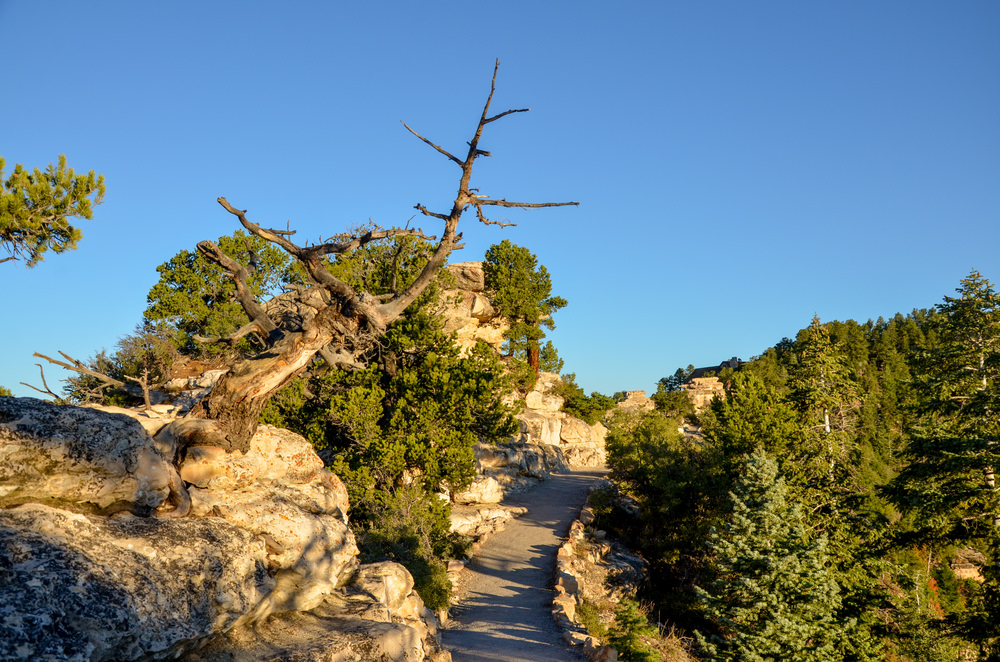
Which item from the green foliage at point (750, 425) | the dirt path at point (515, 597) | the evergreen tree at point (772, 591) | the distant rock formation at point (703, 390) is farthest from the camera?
the distant rock formation at point (703, 390)

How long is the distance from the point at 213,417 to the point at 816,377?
25.8m

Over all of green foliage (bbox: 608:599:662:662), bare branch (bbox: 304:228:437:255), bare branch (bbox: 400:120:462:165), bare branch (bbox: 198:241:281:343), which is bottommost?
green foliage (bbox: 608:599:662:662)

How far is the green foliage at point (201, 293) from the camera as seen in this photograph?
28.3 meters

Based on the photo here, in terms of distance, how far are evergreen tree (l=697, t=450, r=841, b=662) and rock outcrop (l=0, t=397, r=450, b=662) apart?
348 inches

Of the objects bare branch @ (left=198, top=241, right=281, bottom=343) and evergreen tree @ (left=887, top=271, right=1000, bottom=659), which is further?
evergreen tree @ (left=887, top=271, right=1000, bottom=659)

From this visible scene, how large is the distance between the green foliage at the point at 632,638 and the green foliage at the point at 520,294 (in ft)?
113

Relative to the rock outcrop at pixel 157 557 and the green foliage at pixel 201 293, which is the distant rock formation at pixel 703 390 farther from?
the rock outcrop at pixel 157 557

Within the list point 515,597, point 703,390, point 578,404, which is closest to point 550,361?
point 578,404

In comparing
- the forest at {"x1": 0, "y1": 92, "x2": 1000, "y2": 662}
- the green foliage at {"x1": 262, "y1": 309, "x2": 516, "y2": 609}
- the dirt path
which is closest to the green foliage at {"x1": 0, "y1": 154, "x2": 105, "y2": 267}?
the forest at {"x1": 0, "y1": 92, "x2": 1000, "y2": 662}

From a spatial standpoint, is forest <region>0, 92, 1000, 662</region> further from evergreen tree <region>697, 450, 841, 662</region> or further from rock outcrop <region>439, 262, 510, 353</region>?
rock outcrop <region>439, 262, 510, 353</region>

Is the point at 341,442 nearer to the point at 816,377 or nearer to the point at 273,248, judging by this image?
the point at 273,248

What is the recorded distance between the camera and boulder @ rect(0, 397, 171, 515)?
4.73 meters

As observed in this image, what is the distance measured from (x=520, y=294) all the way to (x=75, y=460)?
41607 millimetres

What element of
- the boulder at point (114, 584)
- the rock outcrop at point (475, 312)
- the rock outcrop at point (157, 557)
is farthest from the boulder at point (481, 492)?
the boulder at point (114, 584)
